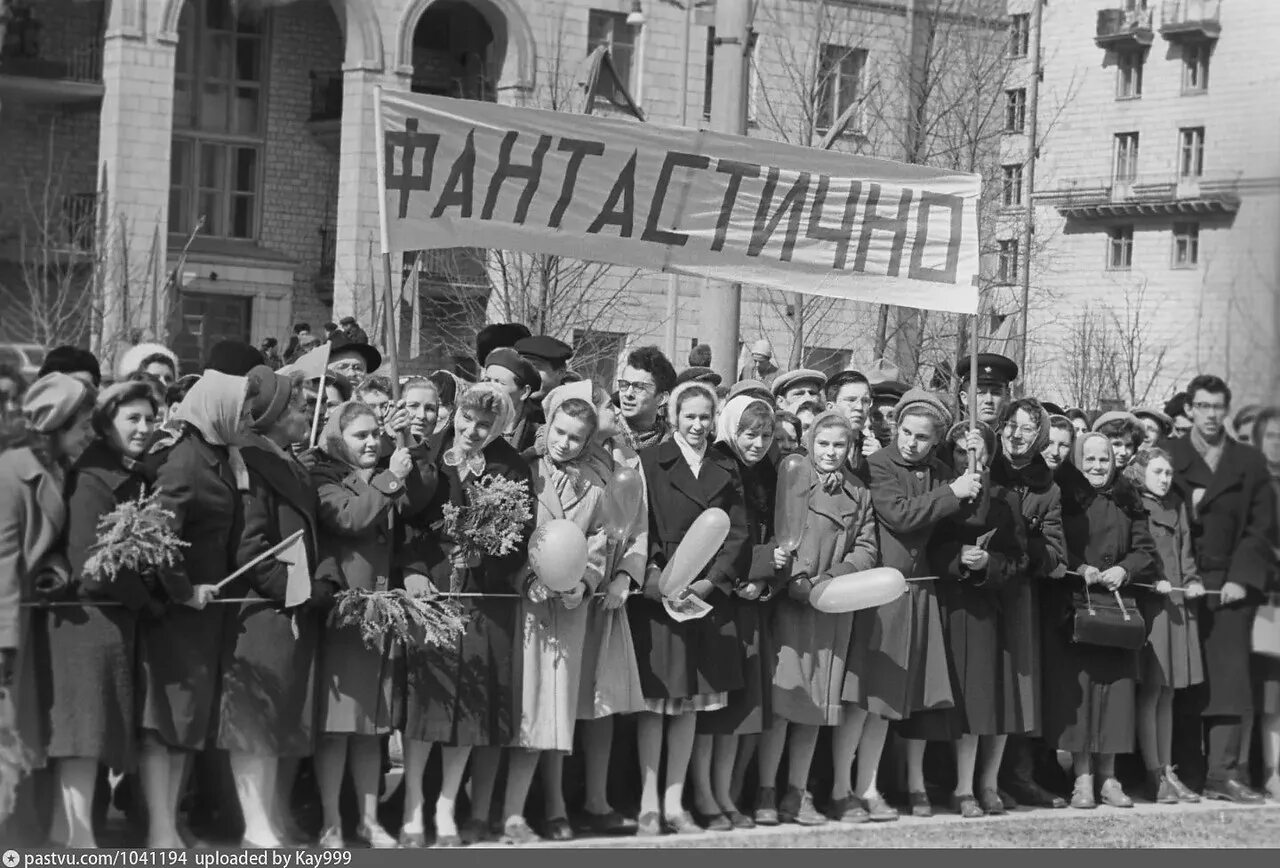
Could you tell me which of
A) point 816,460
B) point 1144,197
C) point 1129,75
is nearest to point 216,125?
point 1129,75

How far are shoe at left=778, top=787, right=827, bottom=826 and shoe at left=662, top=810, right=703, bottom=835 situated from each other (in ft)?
1.99

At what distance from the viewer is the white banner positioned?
33.4 ft

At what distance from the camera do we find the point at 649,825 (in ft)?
32.1

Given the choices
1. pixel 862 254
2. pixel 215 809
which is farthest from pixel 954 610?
pixel 215 809

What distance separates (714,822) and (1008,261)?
21.8m

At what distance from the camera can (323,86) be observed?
43.6 m

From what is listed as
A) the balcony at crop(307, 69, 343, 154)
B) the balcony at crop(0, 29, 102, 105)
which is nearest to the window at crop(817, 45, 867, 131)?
the balcony at crop(307, 69, 343, 154)

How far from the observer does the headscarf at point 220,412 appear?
859cm

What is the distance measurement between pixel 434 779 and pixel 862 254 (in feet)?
11.3

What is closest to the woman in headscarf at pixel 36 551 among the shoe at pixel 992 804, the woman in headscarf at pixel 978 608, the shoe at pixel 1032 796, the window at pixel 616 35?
the woman in headscarf at pixel 978 608

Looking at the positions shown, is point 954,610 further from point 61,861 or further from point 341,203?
point 341,203

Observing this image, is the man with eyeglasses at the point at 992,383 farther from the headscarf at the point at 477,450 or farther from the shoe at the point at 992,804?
the headscarf at the point at 477,450

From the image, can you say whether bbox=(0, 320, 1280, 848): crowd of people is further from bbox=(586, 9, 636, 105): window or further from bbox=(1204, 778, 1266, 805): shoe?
bbox=(586, 9, 636, 105): window

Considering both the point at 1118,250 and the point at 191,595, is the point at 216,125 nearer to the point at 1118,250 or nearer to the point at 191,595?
the point at 1118,250
